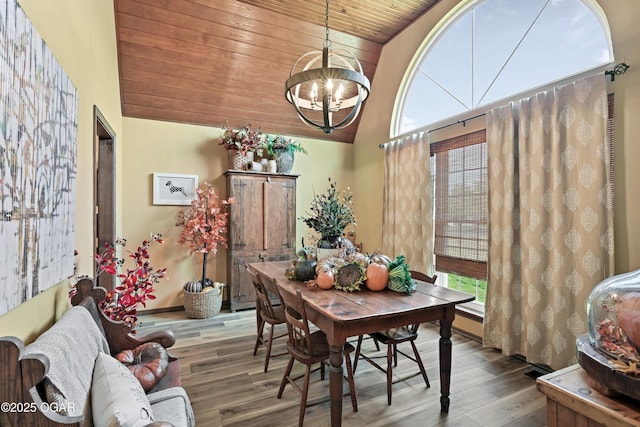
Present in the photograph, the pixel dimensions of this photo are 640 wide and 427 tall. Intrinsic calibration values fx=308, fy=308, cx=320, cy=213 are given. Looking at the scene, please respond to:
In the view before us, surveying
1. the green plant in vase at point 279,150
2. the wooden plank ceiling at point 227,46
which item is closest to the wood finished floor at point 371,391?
the green plant in vase at point 279,150

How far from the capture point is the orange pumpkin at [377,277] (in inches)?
83.4

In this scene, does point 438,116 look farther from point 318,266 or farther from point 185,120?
point 185,120

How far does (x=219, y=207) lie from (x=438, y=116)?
3.15 m

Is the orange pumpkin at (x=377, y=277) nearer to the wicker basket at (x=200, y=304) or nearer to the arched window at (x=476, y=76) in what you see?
the arched window at (x=476, y=76)

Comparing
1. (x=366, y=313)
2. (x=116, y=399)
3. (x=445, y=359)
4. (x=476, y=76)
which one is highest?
(x=476, y=76)

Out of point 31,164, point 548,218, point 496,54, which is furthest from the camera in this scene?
point 496,54

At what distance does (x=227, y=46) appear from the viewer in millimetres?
3812

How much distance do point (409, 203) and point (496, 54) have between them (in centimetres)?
183

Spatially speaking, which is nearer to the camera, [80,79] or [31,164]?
[31,164]

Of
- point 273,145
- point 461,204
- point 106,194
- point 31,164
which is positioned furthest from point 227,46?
point 461,204

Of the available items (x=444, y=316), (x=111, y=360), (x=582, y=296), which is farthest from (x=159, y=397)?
(x=582, y=296)

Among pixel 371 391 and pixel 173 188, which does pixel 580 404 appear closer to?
pixel 371 391

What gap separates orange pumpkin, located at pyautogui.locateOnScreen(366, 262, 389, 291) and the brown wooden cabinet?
2.50m

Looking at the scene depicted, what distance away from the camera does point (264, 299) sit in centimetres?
251
